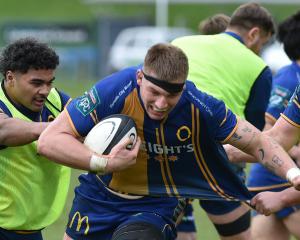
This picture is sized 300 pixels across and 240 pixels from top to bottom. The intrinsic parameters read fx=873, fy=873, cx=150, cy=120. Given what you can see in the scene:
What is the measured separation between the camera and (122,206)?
17.7 ft

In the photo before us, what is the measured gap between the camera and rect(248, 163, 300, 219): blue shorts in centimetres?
707

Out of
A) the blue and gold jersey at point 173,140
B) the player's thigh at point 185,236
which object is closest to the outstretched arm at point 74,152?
the blue and gold jersey at point 173,140

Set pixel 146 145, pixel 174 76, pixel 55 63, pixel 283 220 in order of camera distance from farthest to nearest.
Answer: pixel 283 220, pixel 55 63, pixel 146 145, pixel 174 76

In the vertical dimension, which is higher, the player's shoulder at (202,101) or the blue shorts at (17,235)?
the player's shoulder at (202,101)

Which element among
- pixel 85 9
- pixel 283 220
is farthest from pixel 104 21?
pixel 283 220

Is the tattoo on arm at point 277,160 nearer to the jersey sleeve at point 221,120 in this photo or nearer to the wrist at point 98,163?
the jersey sleeve at point 221,120

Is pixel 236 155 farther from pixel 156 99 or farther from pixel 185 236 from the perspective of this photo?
pixel 185 236

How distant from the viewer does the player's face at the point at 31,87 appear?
18.2 feet

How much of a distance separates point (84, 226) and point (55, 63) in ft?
3.53

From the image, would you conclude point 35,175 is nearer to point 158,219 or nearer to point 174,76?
point 158,219

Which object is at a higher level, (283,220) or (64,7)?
(283,220)

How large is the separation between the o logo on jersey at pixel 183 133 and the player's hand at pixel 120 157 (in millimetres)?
401

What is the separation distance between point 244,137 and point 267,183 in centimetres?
211

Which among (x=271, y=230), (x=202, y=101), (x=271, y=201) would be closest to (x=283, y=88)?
(x=271, y=230)
